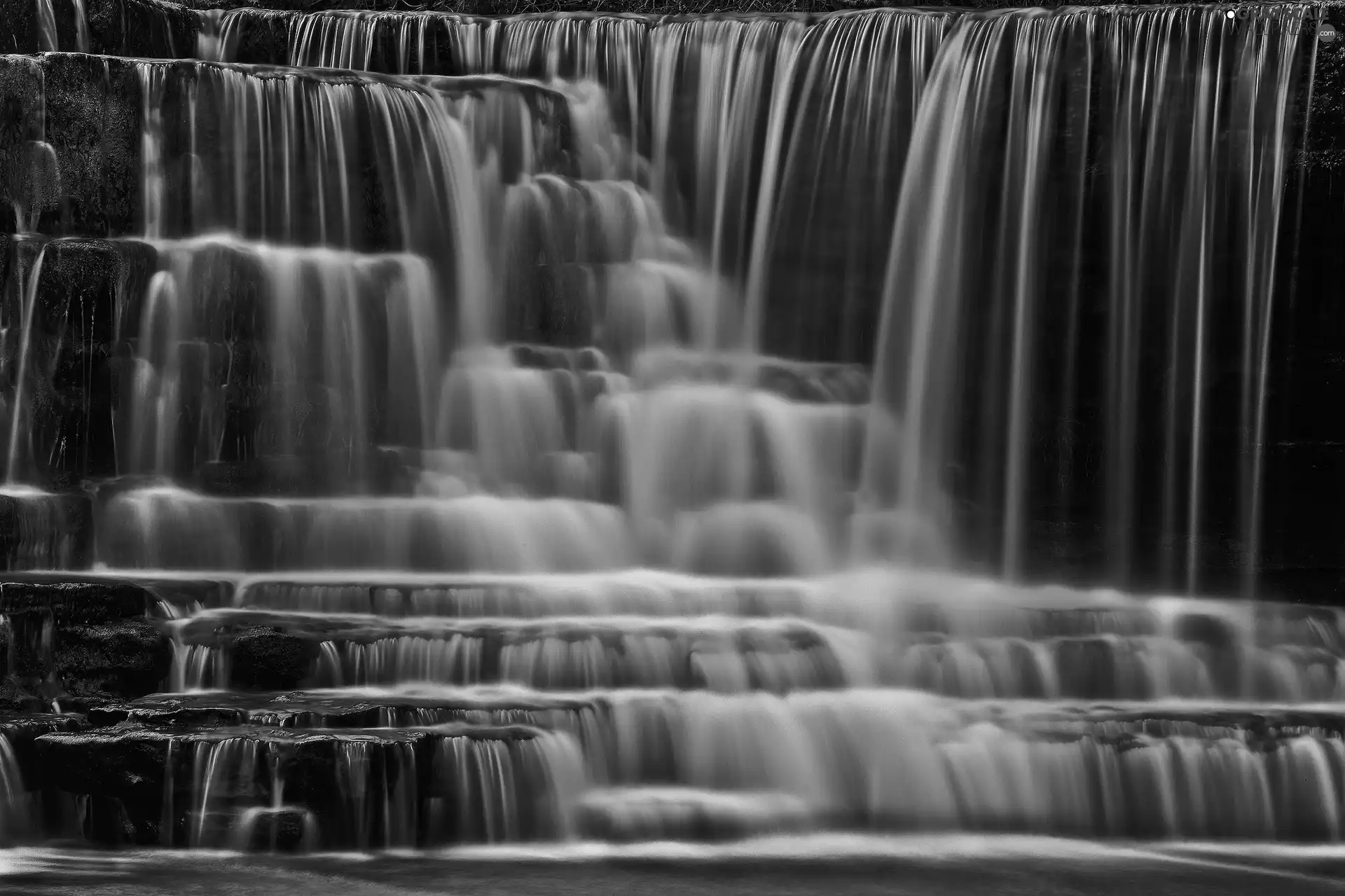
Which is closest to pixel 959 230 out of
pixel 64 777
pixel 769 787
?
pixel 769 787

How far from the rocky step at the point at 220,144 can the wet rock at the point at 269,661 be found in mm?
4403

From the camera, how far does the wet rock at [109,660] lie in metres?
10.5

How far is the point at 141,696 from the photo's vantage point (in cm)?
1050

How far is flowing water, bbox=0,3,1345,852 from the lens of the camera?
1069cm

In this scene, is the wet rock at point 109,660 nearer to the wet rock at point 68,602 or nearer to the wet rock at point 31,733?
the wet rock at point 68,602

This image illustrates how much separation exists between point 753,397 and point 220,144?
4.89 m

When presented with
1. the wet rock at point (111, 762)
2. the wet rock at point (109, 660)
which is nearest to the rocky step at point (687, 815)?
the wet rock at point (111, 762)

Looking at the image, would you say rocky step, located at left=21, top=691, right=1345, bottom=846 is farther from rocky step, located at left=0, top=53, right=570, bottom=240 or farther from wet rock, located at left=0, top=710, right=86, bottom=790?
rocky step, located at left=0, top=53, right=570, bottom=240

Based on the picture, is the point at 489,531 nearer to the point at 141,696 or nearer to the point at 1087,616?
the point at 141,696

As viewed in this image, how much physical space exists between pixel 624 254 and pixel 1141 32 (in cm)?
474

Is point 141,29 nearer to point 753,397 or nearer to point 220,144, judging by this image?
point 220,144

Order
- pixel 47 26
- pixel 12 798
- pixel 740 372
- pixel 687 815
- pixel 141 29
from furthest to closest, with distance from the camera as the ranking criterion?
pixel 141 29
pixel 740 372
pixel 47 26
pixel 687 815
pixel 12 798

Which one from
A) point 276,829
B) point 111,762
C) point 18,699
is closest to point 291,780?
point 276,829

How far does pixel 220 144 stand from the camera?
1395 centimetres
